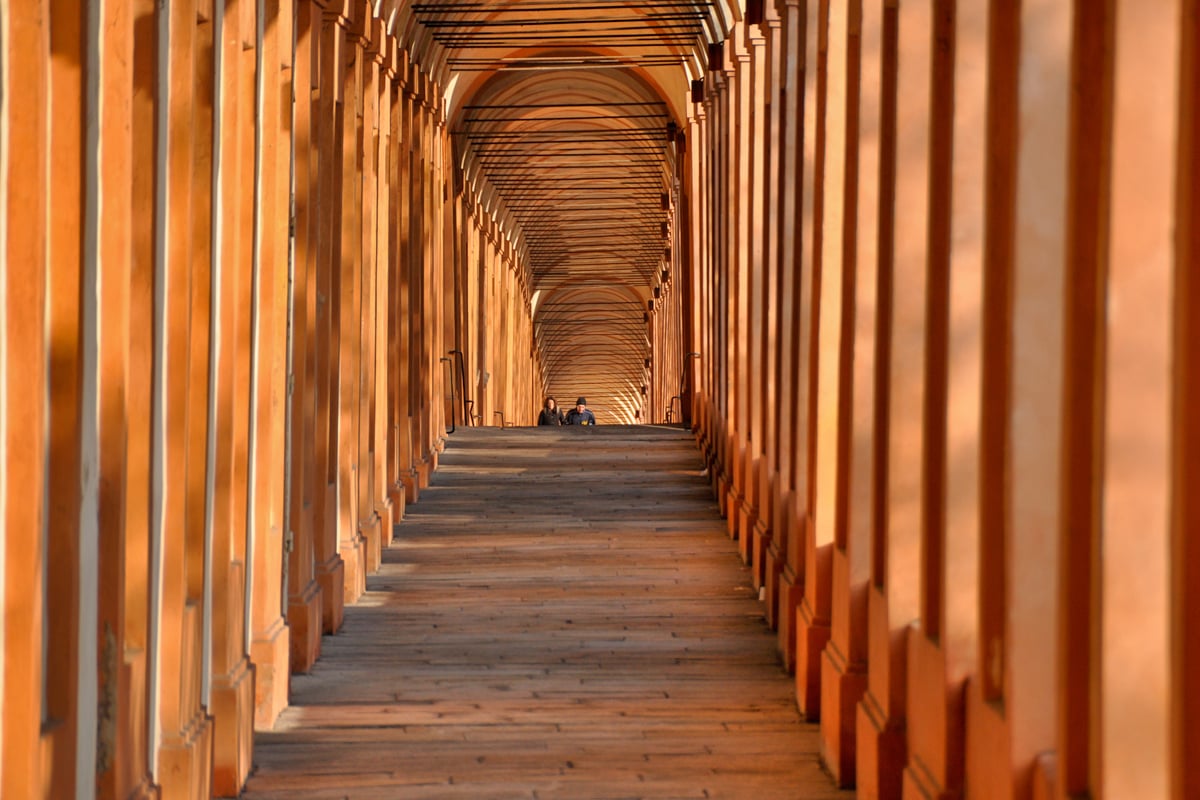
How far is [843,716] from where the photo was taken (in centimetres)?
695

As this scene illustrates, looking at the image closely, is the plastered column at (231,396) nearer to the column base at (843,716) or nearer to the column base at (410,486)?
the column base at (843,716)

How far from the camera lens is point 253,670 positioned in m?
7.30

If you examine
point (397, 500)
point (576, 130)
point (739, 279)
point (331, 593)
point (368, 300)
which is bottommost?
point (331, 593)

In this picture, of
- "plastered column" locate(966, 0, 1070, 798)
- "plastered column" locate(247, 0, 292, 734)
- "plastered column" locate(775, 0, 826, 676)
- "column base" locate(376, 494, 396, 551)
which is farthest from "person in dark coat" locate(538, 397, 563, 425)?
"plastered column" locate(966, 0, 1070, 798)

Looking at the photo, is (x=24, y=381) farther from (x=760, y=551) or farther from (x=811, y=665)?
(x=760, y=551)

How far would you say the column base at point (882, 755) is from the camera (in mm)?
6180

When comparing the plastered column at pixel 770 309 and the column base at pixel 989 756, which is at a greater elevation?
the plastered column at pixel 770 309

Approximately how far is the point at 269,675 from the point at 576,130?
22.6 m

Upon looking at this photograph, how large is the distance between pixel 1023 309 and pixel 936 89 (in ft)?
4.67

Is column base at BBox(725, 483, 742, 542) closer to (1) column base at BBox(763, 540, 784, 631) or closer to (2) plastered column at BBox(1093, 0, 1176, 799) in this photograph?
(1) column base at BBox(763, 540, 784, 631)

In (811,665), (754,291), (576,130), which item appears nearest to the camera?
(811,665)

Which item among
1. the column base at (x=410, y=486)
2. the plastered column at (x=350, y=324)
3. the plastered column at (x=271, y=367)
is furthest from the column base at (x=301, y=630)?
the column base at (x=410, y=486)

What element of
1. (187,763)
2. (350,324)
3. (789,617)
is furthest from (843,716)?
(350,324)

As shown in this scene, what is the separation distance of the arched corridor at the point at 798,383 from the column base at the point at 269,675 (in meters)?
0.04
